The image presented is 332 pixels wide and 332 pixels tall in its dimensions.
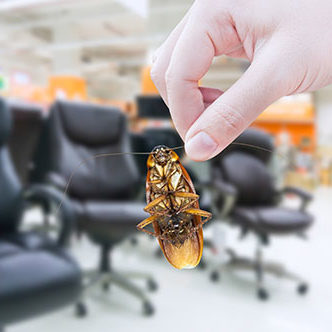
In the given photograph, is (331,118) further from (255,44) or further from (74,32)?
(255,44)

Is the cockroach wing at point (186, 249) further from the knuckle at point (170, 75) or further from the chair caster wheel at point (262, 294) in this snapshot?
the chair caster wheel at point (262, 294)

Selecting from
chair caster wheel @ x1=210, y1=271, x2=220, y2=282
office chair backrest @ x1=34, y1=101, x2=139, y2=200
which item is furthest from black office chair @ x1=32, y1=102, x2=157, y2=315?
chair caster wheel @ x1=210, y1=271, x2=220, y2=282

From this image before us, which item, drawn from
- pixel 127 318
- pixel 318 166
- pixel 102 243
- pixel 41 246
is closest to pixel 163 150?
pixel 41 246

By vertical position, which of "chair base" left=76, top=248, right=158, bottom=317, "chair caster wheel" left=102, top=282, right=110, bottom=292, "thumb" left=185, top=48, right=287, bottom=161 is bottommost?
"chair caster wheel" left=102, top=282, right=110, bottom=292

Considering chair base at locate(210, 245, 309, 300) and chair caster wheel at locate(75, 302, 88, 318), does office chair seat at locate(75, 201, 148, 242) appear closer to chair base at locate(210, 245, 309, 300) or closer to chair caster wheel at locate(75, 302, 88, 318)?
Result: chair caster wheel at locate(75, 302, 88, 318)

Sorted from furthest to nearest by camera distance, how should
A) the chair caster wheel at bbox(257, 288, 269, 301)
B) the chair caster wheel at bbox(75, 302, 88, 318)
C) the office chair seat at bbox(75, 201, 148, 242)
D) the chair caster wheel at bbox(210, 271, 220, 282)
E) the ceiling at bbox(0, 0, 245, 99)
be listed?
the ceiling at bbox(0, 0, 245, 99) < the chair caster wheel at bbox(210, 271, 220, 282) < the chair caster wheel at bbox(257, 288, 269, 301) < the chair caster wheel at bbox(75, 302, 88, 318) < the office chair seat at bbox(75, 201, 148, 242)

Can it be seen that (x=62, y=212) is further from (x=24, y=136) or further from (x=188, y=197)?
(x=188, y=197)

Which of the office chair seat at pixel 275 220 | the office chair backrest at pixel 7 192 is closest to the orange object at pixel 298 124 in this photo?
the office chair seat at pixel 275 220
